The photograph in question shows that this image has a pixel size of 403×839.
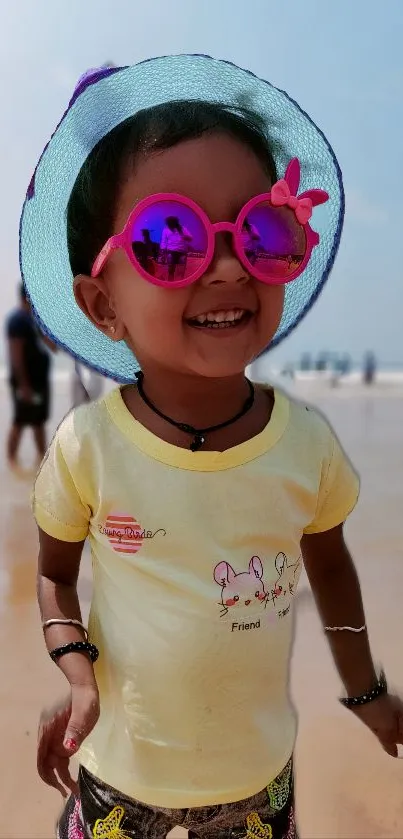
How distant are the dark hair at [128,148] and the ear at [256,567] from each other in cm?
60

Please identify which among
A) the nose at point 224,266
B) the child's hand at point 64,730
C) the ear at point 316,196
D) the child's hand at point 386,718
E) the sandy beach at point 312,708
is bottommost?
the sandy beach at point 312,708

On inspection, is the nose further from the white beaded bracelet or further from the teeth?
the white beaded bracelet

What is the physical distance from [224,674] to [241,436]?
410 mm

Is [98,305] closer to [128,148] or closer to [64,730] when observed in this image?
[128,148]

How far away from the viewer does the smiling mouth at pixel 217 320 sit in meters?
1.22

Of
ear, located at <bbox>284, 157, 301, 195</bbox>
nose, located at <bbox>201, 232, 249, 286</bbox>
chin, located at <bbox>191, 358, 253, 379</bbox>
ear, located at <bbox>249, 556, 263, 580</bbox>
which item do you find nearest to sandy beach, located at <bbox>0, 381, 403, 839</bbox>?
ear, located at <bbox>249, 556, 263, 580</bbox>

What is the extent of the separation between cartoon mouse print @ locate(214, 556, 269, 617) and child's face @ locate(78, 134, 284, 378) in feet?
1.08

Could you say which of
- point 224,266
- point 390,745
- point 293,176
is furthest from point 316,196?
point 390,745

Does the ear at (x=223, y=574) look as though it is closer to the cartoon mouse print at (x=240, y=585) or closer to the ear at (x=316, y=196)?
the cartoon mouse print at (x=240, y=585)

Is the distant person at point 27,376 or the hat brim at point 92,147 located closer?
the hat brim at point 92,147

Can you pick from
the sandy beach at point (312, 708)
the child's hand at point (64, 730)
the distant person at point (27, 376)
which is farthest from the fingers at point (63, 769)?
the distant person at point (27, 376)

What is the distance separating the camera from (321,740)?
2510 millimetres

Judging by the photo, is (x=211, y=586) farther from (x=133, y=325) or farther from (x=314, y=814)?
(x=314, y=814)

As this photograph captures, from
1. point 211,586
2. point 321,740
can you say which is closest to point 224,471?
point 211,586
